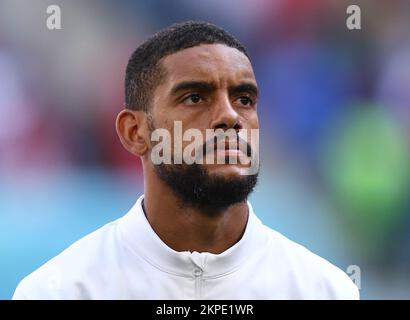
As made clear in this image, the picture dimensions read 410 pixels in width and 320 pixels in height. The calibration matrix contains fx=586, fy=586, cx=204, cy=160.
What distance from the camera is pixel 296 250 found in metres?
1.85

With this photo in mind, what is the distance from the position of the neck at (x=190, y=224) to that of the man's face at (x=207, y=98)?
0.25ft

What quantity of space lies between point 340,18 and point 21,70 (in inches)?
59.8

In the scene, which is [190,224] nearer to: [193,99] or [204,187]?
[204,187]

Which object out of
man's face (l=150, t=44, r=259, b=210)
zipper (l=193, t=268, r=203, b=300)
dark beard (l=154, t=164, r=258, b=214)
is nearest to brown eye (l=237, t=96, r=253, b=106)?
man's face (l=150, t=44, r=259, b=210)

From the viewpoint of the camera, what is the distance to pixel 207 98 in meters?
1.66

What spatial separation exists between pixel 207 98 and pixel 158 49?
259mm

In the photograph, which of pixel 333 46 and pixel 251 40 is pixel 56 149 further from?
pixel 333 46

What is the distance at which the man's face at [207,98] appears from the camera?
161 cm

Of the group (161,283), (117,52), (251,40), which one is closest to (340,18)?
(251,40)

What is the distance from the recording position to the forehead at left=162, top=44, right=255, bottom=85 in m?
1.66

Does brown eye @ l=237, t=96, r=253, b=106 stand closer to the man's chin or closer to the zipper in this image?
the man's chin

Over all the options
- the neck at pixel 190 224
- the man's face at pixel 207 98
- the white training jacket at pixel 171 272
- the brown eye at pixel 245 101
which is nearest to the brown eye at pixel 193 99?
the man's face at pixel 207 98

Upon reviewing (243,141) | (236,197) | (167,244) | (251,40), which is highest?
(251,40)

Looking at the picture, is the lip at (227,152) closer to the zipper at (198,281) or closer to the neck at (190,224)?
the neck at (190,224)
